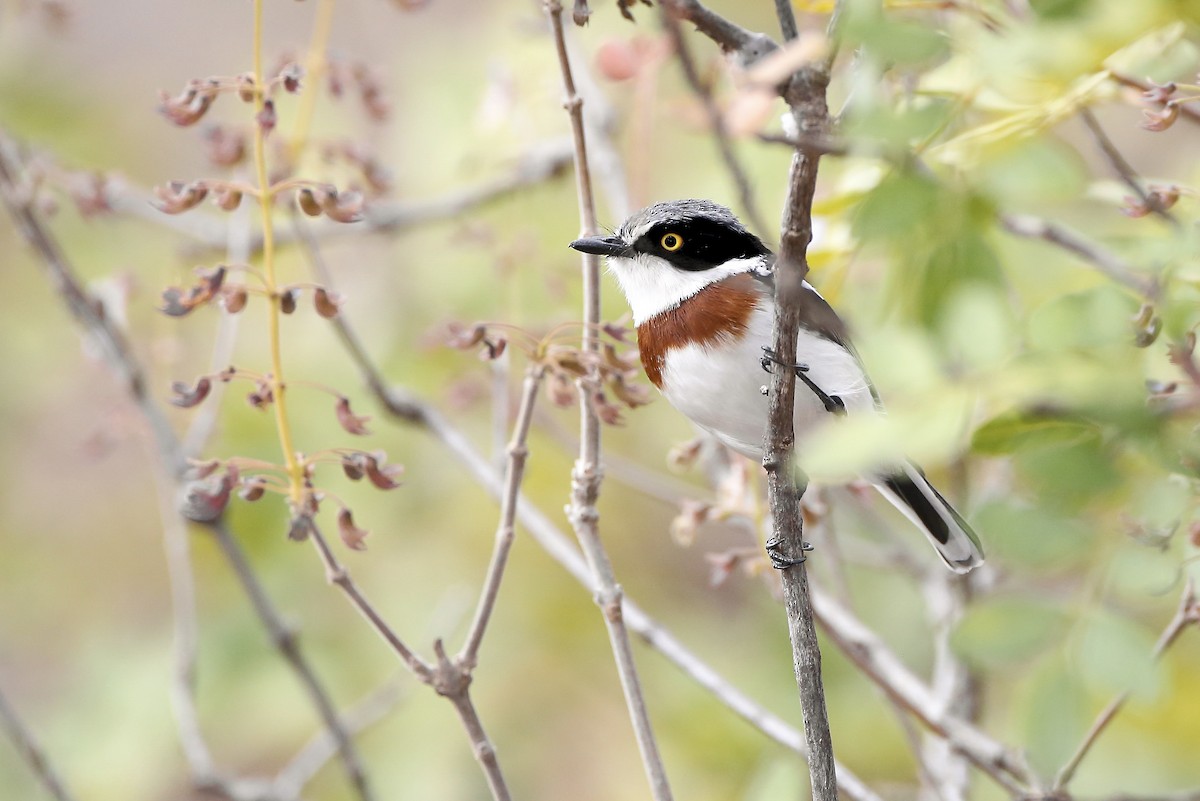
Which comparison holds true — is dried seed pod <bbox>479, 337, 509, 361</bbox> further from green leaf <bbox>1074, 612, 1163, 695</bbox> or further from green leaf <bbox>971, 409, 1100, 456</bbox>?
green leaf <bbox>1074, 612, 1163, 695</bbox>

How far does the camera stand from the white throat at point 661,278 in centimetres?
286

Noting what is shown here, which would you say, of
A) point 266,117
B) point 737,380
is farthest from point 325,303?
point 737,380

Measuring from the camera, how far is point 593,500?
219 cm

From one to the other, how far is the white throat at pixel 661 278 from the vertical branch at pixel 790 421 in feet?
3.11

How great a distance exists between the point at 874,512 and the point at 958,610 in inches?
26.1

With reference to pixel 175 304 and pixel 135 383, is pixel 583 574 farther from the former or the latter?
pixel 135 383

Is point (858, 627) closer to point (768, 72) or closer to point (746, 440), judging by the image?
point (746, 440)

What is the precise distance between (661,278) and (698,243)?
13 centimetres

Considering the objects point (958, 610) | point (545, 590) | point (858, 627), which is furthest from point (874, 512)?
point (545, 590)

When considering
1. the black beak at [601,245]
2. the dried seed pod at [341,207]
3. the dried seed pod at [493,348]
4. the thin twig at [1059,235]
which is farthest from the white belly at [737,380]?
the dried seed pod at [341,207]

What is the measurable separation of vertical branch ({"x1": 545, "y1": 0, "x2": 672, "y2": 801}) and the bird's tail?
1.03m

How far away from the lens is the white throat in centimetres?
286

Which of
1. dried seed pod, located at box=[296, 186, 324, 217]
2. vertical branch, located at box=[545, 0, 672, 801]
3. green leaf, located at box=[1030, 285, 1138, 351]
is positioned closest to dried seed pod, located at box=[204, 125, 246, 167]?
dried seed pod, located at box=[296, 186, 324, 217]

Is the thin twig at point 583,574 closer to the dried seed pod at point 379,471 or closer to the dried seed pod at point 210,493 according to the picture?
the dried seed pod at point 379,471
